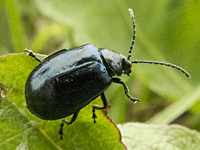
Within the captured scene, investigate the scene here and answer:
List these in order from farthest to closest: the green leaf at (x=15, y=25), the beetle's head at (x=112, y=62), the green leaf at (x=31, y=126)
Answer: the green leaf at (x=15, y=25) < the beetle's head at (x=112, y=62) < the green leaf at (x=31, y=126)

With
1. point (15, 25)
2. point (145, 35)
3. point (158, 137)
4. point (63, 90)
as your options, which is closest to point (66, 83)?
point (63, 90)

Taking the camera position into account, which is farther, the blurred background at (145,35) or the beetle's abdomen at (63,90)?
the blurred background at (145,35)

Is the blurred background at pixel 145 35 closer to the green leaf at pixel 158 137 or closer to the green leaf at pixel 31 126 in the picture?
the green leaf at pixel 158 137

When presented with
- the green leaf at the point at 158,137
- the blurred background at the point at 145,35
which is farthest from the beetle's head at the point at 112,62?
the blurred background at the point at 145,35

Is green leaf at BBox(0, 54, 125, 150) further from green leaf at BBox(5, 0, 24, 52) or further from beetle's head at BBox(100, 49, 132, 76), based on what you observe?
green leaf at BBox(5, 0, 24, 52)

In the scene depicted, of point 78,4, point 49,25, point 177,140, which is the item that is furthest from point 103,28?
point 177,140

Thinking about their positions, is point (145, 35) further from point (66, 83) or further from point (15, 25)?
point (66, 83)

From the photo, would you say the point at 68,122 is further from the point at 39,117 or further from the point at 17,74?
the point at 17,74
